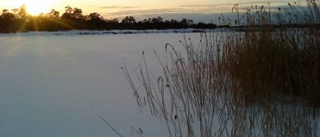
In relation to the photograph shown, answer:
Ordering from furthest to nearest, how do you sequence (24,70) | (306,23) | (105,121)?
(24,70) < (306,23) < (105,121)

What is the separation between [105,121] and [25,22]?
87.2 feet

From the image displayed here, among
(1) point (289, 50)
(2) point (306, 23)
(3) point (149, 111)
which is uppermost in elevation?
(2) point (306, 23)

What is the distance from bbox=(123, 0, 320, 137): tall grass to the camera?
270 centimetres

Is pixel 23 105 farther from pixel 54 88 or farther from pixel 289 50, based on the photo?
pixel 289 50

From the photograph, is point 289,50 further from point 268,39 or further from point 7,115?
point 7,115

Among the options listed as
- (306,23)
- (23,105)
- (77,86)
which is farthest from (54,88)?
(306,23)

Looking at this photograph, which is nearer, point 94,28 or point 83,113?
point 83,113

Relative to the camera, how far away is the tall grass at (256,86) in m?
2.70

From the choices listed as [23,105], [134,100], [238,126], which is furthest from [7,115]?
[238,126]

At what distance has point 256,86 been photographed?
333cm

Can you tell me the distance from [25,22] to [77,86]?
24.8m

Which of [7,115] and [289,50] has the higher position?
[289,50]

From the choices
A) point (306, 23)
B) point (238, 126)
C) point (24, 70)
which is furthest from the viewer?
point (24, 70)

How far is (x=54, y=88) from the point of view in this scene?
4.62m
